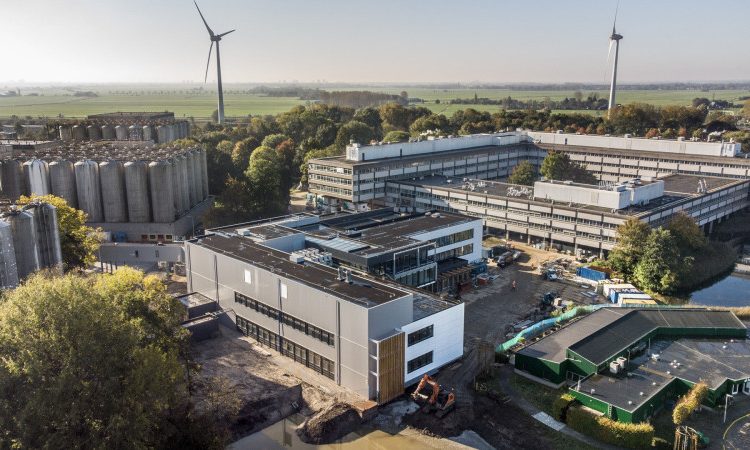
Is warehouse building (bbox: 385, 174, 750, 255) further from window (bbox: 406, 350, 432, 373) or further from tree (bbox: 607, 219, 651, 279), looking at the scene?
window (bbox: 406, 350, 432, 373)

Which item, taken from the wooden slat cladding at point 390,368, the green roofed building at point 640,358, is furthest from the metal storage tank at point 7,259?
the green roofed building at point 640,358

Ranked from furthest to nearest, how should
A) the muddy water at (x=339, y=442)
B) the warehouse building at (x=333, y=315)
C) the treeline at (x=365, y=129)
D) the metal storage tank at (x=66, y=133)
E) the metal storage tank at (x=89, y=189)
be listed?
the metal storage tank at (x=66, y=133), the treeline at (x=365, y=129), the metal storage tank at (x=89, y=189), the warehouse building at (x=333, y=315), the muddy water at (x=339, y=442)

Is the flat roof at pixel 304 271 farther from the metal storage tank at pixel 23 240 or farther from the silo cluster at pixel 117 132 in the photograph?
the silo cluster at pixel 117 132

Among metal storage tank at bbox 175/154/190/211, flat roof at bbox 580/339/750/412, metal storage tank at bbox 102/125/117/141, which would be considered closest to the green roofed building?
flat roof at bbox 580/339/750/412

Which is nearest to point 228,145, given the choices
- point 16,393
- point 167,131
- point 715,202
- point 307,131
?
point 167,131

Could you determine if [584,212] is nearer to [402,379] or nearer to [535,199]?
[535,199]

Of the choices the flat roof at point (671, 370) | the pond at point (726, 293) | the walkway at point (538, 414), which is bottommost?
the pond at point (726, 293)
